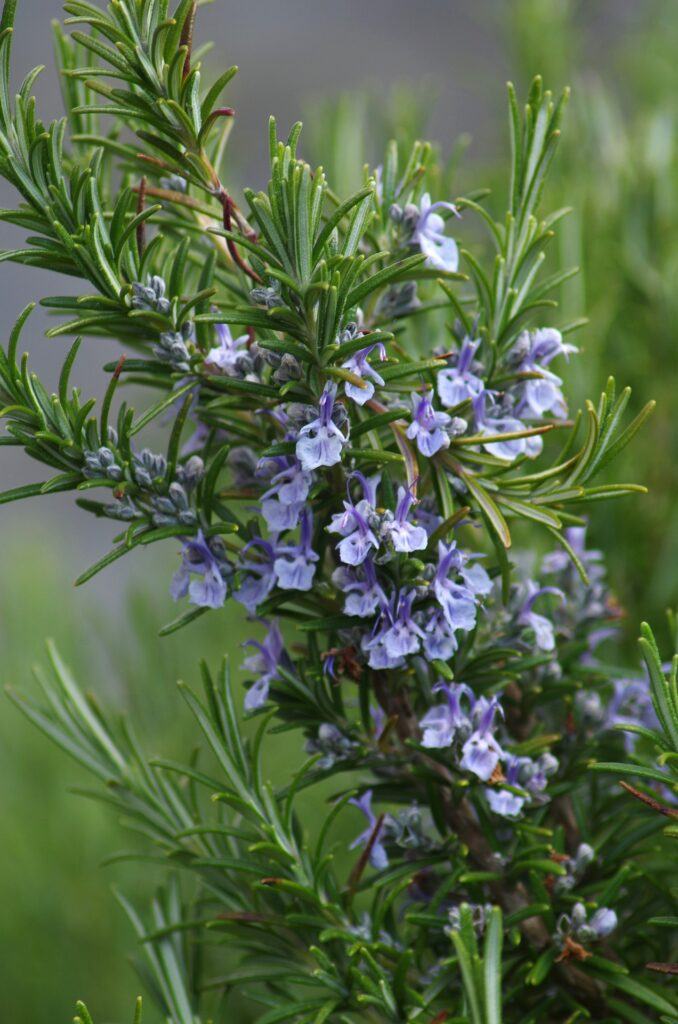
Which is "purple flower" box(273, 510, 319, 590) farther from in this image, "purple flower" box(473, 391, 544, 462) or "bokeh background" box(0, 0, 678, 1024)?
"bokeh background" box(0, 0, 678, 1024)

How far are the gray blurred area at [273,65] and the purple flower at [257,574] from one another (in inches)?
63.0

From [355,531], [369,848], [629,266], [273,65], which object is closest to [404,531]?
[355,531]

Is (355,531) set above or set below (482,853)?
above

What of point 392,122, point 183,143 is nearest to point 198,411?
point 183,143

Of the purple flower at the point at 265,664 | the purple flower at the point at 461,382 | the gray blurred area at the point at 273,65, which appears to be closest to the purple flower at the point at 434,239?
the purple flower at the point at 461,382

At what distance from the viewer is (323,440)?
281mm

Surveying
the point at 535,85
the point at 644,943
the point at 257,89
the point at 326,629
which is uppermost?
the point at 257,89

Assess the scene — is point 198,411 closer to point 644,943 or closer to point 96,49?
point 96,49

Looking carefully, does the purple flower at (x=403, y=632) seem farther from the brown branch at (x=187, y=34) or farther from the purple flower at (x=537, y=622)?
the brown branch at (x=187, y=34)

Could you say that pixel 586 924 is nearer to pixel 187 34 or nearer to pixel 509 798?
pixel 509 798

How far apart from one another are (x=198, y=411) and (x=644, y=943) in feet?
0.81

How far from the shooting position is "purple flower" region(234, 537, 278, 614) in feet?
1.06

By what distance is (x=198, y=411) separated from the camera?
34 centimetres

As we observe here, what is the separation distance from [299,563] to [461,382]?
8 cm
